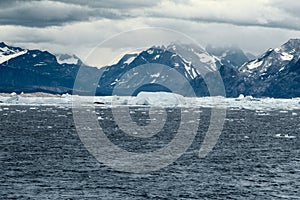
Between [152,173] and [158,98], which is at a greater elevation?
[152,173]

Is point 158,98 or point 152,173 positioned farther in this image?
point 158,98

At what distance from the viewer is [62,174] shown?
4278 cm

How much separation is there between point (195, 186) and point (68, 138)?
3500 cm

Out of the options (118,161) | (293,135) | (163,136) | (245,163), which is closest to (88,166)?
(118,161)

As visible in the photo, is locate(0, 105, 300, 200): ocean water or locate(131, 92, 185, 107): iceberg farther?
locate(131, 92, 185, 107): iceberg

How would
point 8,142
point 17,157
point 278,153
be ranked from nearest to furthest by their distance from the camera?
point 17,157, point 278,153, point 8,142

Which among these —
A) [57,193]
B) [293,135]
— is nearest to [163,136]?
[293,135]

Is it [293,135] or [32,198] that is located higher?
[32,198]

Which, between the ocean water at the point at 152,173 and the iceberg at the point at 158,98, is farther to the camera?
the iceberg at the point at 158,98

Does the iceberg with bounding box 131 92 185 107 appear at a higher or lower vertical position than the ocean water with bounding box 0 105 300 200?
lower

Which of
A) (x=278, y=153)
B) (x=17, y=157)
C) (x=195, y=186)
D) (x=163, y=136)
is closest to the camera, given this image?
(x=195, y=186)

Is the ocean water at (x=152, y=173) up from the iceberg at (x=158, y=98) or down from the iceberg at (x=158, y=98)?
up

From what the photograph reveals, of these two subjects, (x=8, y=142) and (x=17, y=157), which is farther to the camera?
(x=8, y=142)

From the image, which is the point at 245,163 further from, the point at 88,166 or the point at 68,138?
the point at 68,138
